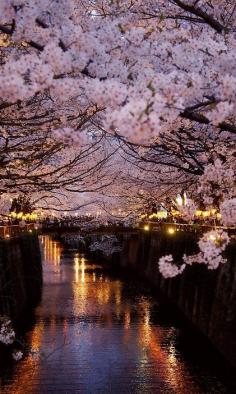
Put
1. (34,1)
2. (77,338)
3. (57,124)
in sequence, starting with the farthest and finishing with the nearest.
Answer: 1. (77,338)
2. (57,124)
3. (34,1)

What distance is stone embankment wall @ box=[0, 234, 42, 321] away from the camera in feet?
78.8

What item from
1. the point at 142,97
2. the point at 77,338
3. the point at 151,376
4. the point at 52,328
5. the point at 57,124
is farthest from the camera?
the point at 52,328

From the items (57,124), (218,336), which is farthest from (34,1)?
(218,336)

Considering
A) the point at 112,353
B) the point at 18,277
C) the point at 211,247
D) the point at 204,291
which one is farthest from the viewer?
the point at 18,277

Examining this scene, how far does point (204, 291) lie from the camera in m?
24.3

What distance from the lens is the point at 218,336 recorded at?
2069cm

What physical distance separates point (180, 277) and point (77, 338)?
9413 mm

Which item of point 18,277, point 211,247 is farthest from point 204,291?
point 211,247

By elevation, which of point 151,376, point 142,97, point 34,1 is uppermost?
point 34,1

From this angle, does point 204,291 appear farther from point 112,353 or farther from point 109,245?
point 109,245

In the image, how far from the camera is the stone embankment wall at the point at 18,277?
946 inches

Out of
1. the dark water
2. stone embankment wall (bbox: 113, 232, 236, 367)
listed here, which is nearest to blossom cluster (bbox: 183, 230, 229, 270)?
the dark water

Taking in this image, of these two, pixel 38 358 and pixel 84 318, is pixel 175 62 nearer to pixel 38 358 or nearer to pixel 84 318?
pixel 38 358

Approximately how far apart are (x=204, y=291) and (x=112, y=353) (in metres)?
6.00
